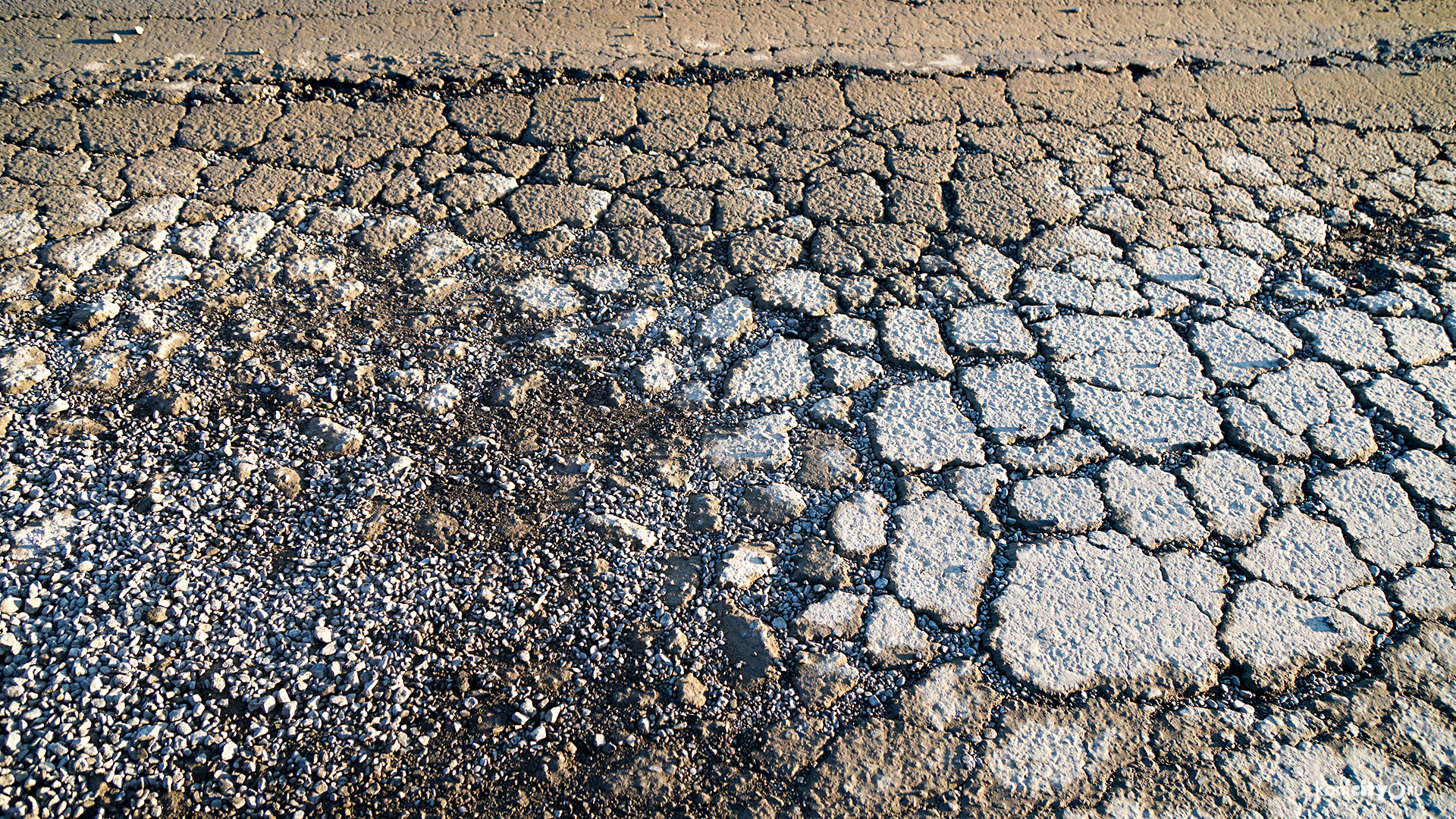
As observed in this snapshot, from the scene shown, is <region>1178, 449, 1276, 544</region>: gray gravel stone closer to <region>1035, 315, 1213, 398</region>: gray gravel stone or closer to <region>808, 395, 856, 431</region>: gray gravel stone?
<region>1035, 315, 1213, 398</region>: gray gravel stone

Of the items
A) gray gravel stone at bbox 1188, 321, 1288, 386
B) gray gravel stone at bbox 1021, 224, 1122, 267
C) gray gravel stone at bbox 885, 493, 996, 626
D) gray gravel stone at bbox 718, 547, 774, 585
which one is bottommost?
gray gravel stone at bbox 718, 547, 774, 585

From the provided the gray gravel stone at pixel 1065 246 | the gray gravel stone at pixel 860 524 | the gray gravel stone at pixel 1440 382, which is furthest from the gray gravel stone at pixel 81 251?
the gray gravel stone at pixel 1440 382

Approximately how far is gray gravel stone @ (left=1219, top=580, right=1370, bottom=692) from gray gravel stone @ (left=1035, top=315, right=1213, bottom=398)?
65 centimetres

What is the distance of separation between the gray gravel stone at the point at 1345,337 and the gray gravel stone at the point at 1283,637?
94 cm

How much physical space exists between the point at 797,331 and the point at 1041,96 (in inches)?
70.9

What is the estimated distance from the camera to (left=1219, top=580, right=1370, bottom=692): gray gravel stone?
1.78 metres

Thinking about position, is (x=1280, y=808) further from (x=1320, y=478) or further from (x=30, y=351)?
(x=30, y=351)

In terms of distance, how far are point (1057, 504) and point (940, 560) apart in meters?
0.35

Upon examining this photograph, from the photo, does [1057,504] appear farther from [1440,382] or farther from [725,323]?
[1440,382]

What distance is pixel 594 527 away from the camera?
1.99 metres

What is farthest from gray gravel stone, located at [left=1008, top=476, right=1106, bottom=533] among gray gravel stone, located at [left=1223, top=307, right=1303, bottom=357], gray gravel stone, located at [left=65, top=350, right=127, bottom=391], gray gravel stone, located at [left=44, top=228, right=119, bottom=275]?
gray gravel stone, located at [left=44, top=228, right=119, bottom=275]

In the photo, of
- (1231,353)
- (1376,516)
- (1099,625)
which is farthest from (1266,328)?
(1099,625)

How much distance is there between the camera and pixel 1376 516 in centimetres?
206

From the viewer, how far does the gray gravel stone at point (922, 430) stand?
2.17m
